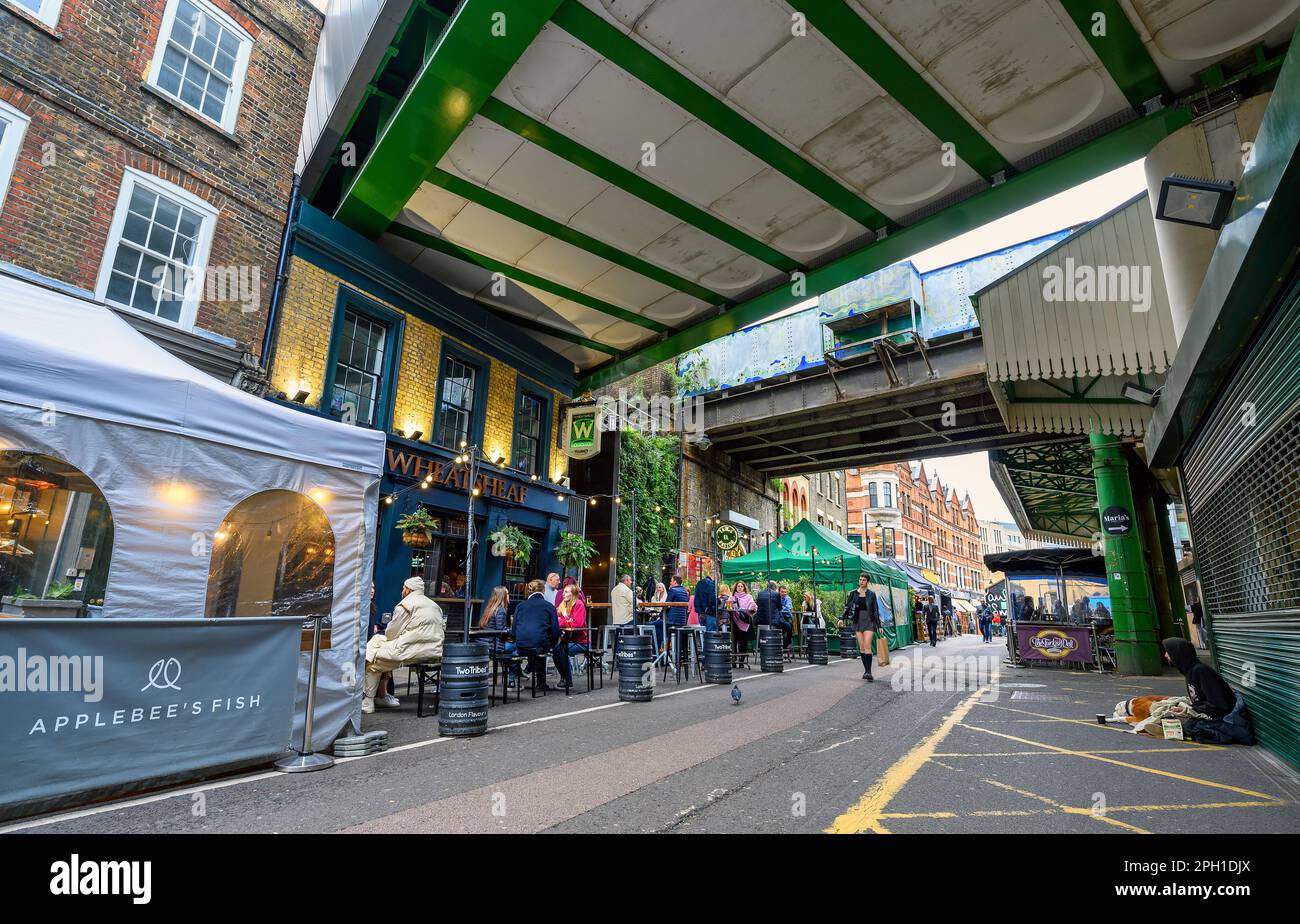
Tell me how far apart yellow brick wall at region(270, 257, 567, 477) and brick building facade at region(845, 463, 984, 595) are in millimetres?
39673

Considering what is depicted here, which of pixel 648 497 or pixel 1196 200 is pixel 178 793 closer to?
pixel 1196 200

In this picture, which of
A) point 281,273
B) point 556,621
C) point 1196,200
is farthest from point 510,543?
point 1196,200

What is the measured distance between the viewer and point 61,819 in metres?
3.68

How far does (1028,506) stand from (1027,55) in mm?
24200

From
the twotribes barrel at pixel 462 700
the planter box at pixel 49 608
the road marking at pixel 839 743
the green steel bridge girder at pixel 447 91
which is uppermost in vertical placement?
the green steel bridge girder at pixel 447 91

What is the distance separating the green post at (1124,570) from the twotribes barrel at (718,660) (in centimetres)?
883

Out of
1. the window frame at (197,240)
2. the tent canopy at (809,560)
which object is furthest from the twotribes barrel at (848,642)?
the window frame at (197,240)

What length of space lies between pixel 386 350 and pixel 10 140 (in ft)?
18.7

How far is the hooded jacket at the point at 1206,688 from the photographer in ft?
20.7

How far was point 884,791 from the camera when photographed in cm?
433

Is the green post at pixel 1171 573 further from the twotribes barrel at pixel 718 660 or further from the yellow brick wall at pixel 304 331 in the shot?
the yellow brick wall at pixel 304 331

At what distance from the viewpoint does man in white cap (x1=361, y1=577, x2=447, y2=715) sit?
7.48 meters
